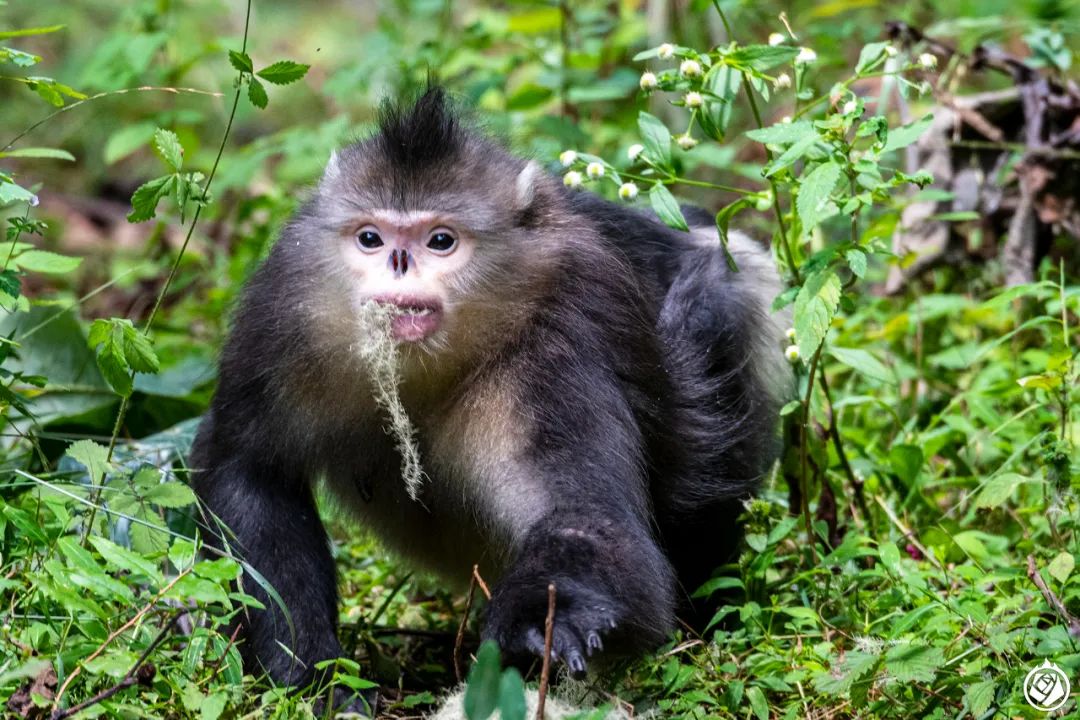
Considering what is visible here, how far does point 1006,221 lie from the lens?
20.9 feet

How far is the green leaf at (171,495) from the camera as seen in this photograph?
138 inches

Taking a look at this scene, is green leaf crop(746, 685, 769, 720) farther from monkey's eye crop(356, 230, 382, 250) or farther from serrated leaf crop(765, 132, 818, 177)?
monkey's eye crop(356, 230, 382, 250)

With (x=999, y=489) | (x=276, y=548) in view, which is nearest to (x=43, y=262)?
(x=276, y=548)

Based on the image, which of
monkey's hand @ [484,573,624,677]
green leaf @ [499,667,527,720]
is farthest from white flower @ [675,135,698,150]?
green leaf @ [499,667,527,720]

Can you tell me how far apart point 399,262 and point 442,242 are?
0.20 meters

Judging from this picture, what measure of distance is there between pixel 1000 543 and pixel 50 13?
8.57m

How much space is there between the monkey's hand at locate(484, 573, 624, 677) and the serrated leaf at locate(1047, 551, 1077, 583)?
125cm

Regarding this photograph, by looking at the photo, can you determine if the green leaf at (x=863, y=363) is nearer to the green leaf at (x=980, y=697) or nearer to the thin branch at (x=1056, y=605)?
the thin branch at (x=1056, y=605)

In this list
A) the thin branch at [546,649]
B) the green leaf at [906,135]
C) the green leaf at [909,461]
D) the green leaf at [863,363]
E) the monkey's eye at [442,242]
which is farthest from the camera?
the green leaf at [909,461]

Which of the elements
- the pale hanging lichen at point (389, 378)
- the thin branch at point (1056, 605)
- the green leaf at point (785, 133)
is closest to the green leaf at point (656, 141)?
the green leaf at point (785, 133)

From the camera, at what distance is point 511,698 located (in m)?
2.76

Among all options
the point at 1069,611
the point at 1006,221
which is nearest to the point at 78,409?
the point at 1069,611

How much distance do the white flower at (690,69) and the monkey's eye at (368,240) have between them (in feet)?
3.43

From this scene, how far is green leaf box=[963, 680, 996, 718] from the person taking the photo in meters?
3.26
